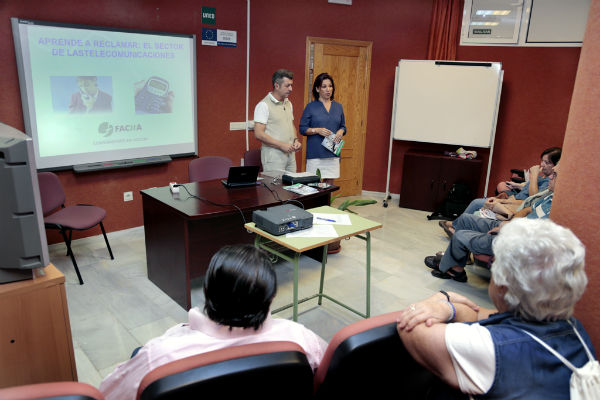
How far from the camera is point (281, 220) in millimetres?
2574

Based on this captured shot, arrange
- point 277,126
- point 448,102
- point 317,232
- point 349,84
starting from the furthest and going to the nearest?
1. point 349,84
2. point 448,102
3. point 277,126
4. point 317,232

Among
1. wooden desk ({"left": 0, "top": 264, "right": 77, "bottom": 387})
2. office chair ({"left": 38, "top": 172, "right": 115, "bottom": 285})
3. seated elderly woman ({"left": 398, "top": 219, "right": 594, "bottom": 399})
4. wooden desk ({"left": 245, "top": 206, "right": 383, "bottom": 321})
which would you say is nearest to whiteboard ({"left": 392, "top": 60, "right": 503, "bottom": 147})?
wooden desk ({"left": 245, "top": 206, "right": 383, "bottom": 321})

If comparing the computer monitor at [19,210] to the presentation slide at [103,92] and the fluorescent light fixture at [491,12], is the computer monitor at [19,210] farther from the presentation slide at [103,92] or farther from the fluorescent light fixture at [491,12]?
the fluorescent light fixture at [491,12]

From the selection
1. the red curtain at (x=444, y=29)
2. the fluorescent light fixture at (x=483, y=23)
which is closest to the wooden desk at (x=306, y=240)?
the red curtain at (x=444, y=29)

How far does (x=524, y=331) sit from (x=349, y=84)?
5.27 m

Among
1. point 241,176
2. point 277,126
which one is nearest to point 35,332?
point 241,176

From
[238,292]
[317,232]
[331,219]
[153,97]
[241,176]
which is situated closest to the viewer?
[238,292]

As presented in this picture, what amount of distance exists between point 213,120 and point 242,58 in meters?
0.81

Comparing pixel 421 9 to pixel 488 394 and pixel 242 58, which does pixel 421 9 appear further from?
pixel 488 394

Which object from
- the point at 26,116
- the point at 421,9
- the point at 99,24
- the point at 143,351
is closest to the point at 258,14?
the point at 99,24

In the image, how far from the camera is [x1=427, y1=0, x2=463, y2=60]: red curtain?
5.70 m

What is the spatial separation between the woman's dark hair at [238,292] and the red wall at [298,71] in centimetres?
337

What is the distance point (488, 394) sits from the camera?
123 cm

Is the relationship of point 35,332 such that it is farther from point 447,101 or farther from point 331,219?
point 447,101
